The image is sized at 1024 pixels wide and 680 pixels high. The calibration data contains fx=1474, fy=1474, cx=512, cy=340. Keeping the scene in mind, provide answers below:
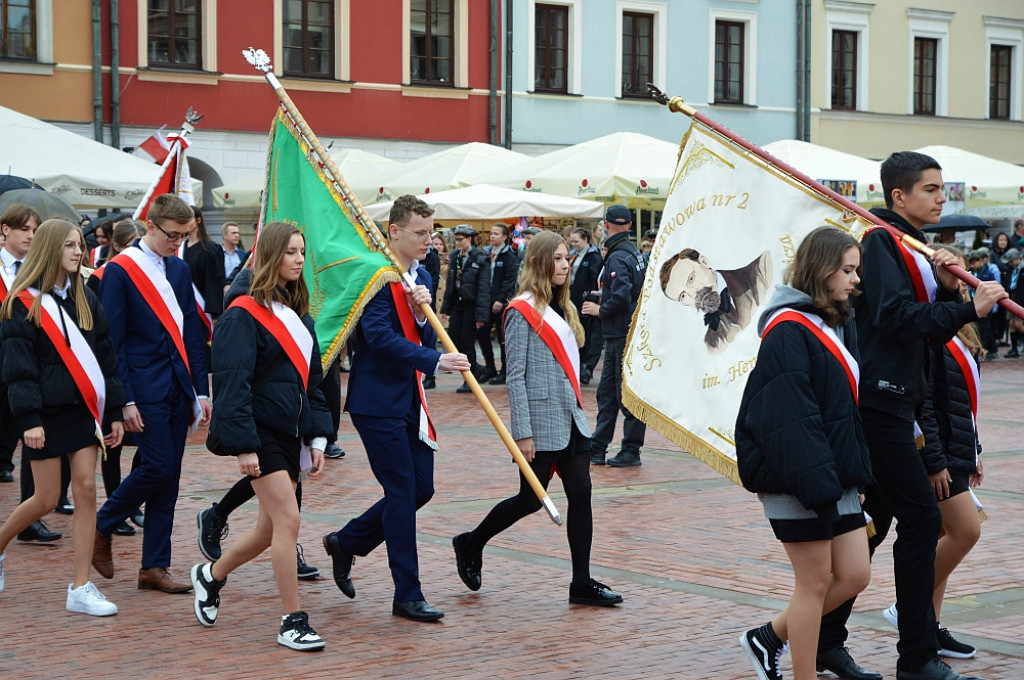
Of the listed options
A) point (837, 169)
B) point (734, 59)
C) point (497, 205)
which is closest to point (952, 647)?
point (497, 205)

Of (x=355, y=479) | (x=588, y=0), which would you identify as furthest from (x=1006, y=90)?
(x=355, y=479)

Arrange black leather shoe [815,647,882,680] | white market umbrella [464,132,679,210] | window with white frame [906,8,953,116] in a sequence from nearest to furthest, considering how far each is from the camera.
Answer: black leather shoe [815,647,882,680]
white market umbrella [464,132,679,210]
window with white frame [906,8,953,116]

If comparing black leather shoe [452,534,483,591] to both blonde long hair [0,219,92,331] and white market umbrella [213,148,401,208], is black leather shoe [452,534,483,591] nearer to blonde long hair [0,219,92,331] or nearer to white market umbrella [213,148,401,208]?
blonde long hair [0,219,92,331]

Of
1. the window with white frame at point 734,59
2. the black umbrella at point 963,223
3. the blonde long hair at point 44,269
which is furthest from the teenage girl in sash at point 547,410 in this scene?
the window with white frame at point 734,59

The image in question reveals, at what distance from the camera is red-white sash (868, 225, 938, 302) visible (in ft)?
18.7

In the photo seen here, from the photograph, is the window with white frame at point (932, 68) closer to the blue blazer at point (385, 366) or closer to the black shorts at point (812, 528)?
the blue blazer at point (385, 366)

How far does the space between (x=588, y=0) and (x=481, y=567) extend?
24.8 meters

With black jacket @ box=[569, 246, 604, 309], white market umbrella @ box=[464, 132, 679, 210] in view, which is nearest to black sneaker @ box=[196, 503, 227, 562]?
black jacket @ box=[569, 246, 604, 309]

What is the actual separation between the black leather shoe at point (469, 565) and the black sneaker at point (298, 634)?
1.15m

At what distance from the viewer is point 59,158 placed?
52.8 ft

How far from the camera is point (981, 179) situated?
23672 millimetres

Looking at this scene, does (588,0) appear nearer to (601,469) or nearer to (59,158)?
(59,158)

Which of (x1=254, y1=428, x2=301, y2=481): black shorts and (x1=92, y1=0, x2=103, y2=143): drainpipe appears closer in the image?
(x1=254, y1=428, x2=301, y2=481): black shorts

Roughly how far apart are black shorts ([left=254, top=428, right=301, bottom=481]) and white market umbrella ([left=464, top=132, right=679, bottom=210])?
14489 mm
